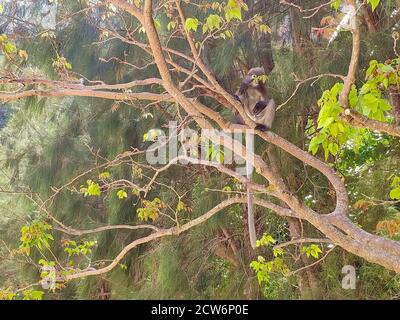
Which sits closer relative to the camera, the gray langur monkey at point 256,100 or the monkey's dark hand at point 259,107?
the gray langur monkey at point 256,100

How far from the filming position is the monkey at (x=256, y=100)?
316 centimetres

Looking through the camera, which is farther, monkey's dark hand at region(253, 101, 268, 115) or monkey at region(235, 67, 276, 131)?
monkey's dark hand at region(253, 101, 268, 115)

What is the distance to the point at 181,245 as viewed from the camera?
12.2ft

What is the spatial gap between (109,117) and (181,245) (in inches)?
40.6

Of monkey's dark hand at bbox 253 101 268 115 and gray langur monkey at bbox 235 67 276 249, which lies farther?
monkey's dark hand at bbox 253 101 268 115

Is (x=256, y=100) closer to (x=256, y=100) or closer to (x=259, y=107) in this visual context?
(x=256, y=100)

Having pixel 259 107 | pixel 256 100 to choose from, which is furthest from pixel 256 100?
pixel 259 107

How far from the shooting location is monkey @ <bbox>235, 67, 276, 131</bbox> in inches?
125

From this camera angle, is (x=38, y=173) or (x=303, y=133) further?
(x=38, y=173)

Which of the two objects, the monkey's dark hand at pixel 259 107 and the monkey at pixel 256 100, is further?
the monkey's dark hand at pixel 259 107

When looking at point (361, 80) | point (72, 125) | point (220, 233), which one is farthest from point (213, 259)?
point (361, 80)

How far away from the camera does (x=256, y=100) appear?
373 centimetres

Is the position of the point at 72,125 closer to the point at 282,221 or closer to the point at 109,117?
the point at 109,117
